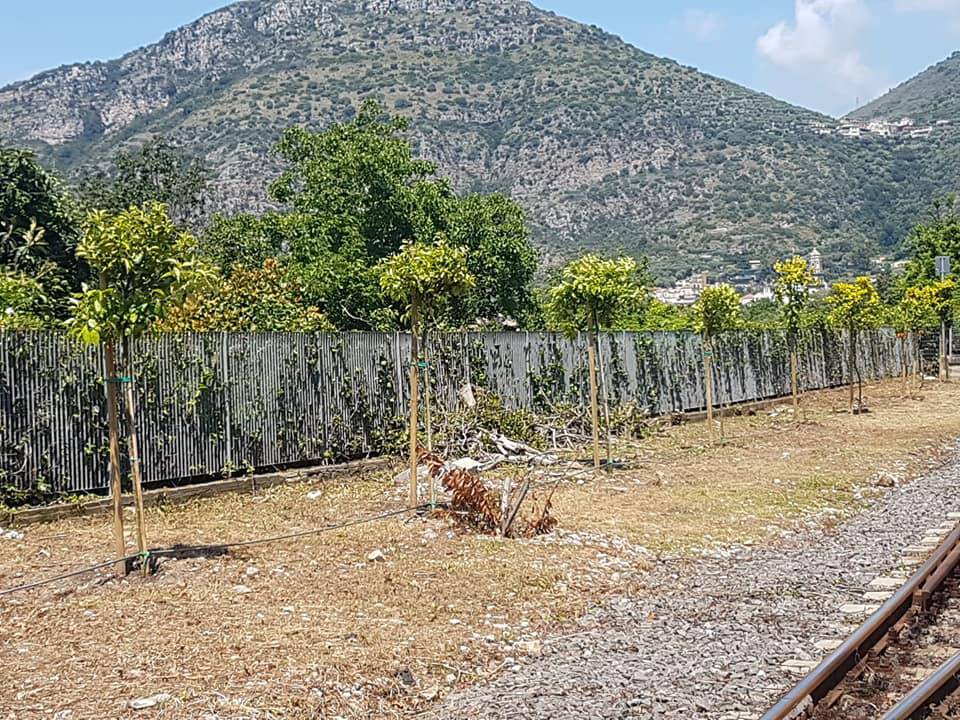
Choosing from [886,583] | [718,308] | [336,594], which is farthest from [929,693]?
[718,308]

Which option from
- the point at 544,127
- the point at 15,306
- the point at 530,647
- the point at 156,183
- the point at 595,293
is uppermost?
the point at 544,127

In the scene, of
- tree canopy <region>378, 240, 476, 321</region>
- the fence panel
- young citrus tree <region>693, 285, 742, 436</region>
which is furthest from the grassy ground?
young citrus tree <region>693, 285, 742, 436</region>

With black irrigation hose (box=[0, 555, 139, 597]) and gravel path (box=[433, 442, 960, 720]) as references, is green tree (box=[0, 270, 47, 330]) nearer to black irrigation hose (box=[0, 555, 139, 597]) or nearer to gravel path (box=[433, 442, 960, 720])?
black irrigation hose (box=[0, 555, 139, 597])

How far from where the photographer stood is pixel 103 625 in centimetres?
699

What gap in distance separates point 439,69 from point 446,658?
4008 inches

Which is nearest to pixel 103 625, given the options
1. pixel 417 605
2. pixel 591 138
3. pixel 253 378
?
pixel 417 605

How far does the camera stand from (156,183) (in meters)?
46.6

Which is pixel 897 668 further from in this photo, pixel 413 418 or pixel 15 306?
pixel 15 306

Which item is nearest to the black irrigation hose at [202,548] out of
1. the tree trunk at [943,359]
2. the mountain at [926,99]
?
the tree trunk at [943,359]

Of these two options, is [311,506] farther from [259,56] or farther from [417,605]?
[259,56]

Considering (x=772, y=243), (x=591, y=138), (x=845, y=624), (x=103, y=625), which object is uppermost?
(x=591, y=138)

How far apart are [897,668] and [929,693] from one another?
0.84 metres

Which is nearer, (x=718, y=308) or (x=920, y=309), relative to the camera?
(x=718, y=308)

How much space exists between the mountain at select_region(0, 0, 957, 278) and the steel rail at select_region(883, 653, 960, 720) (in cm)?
6279
